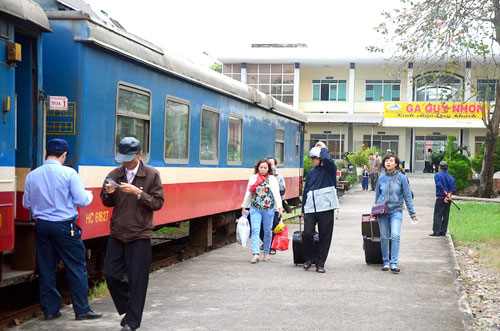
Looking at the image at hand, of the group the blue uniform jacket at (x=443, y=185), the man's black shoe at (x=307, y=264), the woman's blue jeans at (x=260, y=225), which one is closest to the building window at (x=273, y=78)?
the blue uniform jacket at (x=443, y=185)

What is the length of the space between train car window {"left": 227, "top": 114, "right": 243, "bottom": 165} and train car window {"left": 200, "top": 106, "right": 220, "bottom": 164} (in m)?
0.73

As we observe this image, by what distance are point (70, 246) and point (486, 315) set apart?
465 centimetres

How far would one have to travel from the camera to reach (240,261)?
11.6m

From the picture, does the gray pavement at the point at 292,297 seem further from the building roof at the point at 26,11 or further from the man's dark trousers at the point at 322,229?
the building roof at the point at 26,11

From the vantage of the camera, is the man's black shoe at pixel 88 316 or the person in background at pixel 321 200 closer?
the man's black shoe at pixel 88 316

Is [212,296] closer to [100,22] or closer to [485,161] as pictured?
[100,22]

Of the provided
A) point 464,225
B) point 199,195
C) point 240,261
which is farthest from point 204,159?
point 464,225

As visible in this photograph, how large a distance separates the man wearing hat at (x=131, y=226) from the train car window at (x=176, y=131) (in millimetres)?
4094

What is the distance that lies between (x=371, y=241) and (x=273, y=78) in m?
44.8

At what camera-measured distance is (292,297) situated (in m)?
8.57

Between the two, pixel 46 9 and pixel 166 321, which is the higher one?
pixel 46 9

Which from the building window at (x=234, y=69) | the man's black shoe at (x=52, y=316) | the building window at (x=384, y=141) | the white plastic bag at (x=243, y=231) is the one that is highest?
the building window at (x=234, y=69)

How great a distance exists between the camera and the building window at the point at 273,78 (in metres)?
55.1

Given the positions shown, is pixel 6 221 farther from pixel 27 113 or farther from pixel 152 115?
pixel 152 115
